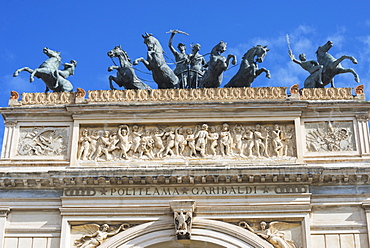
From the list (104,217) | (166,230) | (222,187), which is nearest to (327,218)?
(222,187)

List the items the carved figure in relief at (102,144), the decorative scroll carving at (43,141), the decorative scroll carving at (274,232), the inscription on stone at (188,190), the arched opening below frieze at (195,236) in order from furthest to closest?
the decorative scroll carving at (43,141)
the carved figure in relief at (102,144)
the inscription on stone at (188,190)
the arched opening below frieze at (195,236)
the decorative scroll carving at (274,232)

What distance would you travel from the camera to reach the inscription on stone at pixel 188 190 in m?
26.2

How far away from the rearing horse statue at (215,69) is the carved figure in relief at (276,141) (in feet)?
9.90

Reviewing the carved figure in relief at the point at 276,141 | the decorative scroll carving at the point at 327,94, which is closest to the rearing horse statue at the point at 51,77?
the carved figure in relief at the point at 276,141

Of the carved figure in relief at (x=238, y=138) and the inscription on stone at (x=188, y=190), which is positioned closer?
the inscription on stone at (x=188, y=190)

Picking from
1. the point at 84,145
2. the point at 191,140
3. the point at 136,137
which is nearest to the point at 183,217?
the point at 191,140

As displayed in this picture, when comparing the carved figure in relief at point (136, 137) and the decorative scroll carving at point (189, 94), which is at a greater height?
the decorative scroll carving at point (189, 94)

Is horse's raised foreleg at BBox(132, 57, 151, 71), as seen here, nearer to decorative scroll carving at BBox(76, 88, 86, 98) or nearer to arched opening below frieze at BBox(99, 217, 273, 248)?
decorative scroll carving at BBox(76, 88, 86, 98)

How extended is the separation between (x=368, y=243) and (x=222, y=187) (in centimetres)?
472

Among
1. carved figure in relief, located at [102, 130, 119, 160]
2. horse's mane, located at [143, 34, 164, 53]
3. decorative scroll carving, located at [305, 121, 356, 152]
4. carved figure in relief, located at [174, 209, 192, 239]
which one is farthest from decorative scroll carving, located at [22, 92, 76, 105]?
decorative scroll carving, located at [305, 121, 356, 152]

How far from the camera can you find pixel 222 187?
86.3 feet

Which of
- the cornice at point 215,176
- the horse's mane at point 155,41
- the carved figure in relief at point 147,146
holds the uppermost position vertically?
the horse's mane at point 155,41

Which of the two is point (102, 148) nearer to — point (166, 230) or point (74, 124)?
point (74, 124)

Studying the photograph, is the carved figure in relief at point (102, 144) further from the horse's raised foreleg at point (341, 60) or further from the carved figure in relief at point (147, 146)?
the horse's raised foreleg at point (341, 60)
